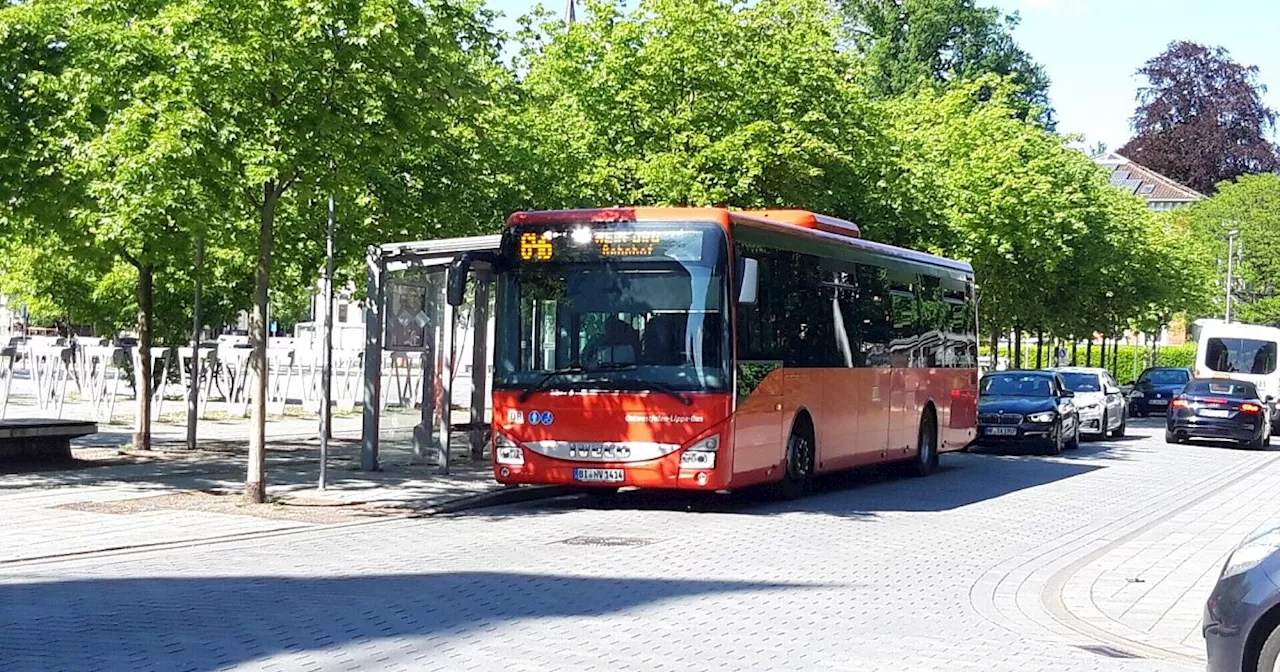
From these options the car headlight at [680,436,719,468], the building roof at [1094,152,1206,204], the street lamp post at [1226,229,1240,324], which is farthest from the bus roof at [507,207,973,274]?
the building roof at [1094,152,1206,204]

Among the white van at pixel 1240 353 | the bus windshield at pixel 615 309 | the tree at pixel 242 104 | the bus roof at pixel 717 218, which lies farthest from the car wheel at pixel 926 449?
the white van at pixel 1240 353

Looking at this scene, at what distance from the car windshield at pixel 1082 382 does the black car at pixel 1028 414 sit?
13.6 feet

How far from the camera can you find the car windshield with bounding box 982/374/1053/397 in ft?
105

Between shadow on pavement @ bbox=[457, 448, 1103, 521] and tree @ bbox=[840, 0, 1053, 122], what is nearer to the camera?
shadow on pavement @ bbox=[457, 448, 1103, 521]

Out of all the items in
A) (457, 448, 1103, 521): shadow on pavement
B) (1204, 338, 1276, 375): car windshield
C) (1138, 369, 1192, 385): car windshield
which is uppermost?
(1204, 338, 1276, 375): car windshield

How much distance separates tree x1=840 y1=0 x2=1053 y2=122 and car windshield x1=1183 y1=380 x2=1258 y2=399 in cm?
2145

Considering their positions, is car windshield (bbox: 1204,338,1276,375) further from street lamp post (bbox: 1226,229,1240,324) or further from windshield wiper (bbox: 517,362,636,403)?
windshield wiper (bbox: 517,362,636,403)

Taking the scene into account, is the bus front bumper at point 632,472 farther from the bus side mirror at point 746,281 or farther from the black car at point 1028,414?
the black car at point 1028,414

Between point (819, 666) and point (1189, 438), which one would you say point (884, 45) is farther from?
point (819, 666)

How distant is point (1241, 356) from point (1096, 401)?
14.0 metres

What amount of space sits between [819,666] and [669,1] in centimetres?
2009

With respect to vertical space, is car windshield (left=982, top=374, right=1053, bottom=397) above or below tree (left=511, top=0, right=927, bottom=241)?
below

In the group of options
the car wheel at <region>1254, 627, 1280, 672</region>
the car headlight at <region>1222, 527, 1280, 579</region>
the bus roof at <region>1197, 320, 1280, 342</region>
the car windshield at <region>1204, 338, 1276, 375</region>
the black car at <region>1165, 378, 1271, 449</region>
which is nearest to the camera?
the car wheel at <region>1254, 627, 1280, 672</region>

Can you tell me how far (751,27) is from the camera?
27.9 meters
